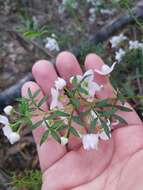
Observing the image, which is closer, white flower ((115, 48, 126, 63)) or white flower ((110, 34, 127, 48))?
white flower ((115, 48, 126, 63))

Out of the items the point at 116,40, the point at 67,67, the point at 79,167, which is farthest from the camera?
the point at 116,40

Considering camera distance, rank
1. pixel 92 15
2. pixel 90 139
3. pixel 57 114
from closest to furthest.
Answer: pixel 57 114, pixel 90 139, pixel 92 15

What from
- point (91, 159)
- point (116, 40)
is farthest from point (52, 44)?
point (91, 159)

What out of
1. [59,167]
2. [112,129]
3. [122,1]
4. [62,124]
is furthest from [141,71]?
[62,124]

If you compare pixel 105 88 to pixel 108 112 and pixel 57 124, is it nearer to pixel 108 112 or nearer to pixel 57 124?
pixel 108 112

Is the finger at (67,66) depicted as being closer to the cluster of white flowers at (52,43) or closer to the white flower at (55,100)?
the white flower at (55,100)

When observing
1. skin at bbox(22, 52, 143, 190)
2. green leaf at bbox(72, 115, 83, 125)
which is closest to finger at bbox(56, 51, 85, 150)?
skin at bbox(22, 52, 143, 190)

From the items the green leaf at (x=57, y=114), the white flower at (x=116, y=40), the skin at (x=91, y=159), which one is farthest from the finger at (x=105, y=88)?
the white flower at (x=116, y=40)

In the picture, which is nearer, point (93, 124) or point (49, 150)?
point (93, 124)

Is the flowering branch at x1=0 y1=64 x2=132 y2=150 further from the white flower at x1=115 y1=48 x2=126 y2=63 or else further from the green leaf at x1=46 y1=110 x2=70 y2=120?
the white flower at x1=115 y1=48 x2=126 y2=63
